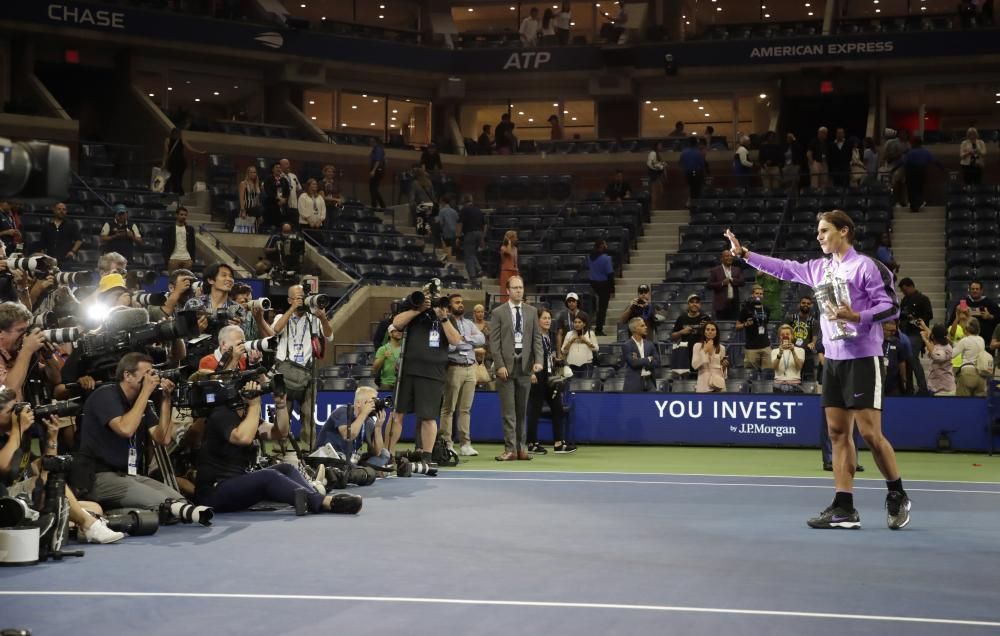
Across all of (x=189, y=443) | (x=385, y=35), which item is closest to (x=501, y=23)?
(x=385, y=35)

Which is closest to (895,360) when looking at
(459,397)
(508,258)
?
(459,397)

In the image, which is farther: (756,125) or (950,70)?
(756,125)

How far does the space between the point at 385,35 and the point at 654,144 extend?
8.26 m

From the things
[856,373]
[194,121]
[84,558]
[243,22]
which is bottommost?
[84,558]

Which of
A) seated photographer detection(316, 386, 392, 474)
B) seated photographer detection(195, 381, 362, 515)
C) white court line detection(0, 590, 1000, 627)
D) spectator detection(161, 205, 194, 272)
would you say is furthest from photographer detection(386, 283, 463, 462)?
spectator detection(161, 205, 194, 272)

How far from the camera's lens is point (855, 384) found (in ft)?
31.3

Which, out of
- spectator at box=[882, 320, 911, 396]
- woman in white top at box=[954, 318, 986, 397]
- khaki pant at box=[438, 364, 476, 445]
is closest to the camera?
khaki pant at box=[438, 364, 476, 445]

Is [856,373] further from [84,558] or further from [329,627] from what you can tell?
[84,558]

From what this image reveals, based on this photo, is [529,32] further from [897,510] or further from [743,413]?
[897,510]

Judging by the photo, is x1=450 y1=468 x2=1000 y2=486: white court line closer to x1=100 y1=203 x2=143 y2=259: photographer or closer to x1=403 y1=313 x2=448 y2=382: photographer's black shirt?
x1=403 y1=313 x2=448 y2=382: photographer's black shirt

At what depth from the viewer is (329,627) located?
6312 millimetres

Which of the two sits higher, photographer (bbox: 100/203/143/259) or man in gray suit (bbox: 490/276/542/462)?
photographer (bbox: 100/203/143/259)

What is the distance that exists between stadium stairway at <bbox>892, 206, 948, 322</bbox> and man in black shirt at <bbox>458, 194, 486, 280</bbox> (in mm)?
8409

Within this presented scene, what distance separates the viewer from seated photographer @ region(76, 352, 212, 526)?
31.1ft
